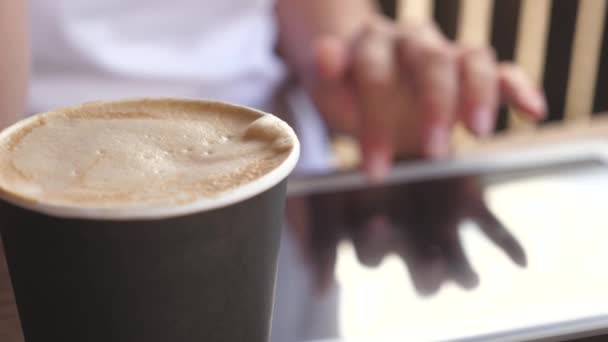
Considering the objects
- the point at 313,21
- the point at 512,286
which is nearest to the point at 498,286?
the point at 512,286

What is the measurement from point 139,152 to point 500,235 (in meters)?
0.28

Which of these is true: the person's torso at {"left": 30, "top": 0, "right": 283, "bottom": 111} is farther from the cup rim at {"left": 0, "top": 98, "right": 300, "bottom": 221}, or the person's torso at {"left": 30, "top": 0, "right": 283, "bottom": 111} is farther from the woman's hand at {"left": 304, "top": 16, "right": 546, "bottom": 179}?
the cup rim at {"left": 0, "top": 98, "right": 300, "bottom": 221}

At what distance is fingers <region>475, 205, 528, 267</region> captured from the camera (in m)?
0.48

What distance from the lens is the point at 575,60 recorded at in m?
1.43

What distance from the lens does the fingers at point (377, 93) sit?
64 cm

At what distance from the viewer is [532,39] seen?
1.42 metres

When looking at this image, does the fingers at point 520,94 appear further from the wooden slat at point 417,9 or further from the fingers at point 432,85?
the wooden slat at point 417,9

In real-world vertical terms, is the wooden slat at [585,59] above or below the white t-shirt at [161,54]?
below

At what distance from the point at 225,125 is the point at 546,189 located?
323 millimetres

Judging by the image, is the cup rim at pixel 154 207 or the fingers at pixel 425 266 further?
the fingers at pixel 425 266

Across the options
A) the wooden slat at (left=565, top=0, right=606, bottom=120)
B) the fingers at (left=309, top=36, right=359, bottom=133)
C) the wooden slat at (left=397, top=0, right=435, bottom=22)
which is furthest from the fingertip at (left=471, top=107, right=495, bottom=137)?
the wooden slat at (left=565, top=0, right=606, bottom=120)

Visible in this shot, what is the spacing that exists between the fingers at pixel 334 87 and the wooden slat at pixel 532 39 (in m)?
0.70

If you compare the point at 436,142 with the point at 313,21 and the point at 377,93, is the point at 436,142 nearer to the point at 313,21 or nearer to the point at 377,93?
the point at 377,93

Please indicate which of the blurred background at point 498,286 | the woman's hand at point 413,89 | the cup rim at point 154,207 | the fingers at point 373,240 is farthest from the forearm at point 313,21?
the cup rim at point 154,207
